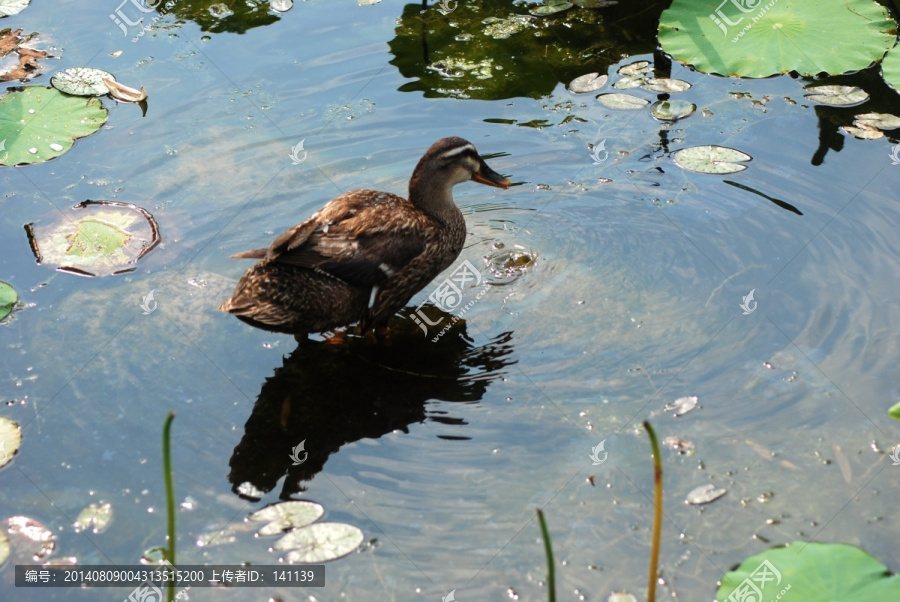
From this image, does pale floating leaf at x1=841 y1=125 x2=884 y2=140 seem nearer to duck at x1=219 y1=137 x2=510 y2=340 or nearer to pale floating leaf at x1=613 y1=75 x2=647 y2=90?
pale floating leaf at x1=613 y1=75 x2=647 y2=90

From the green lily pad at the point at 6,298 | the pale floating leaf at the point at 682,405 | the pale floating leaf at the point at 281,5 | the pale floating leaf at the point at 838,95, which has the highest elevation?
the pale floating leaf at the point at 281,5

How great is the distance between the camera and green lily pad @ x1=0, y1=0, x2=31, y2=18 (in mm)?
8500

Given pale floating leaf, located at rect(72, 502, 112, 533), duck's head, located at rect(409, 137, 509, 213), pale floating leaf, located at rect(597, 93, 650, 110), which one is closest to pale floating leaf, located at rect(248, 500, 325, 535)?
pale floating leaf, located at rect(72, 502, 112, 533)

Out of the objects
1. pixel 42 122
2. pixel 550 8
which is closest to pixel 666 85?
pixel 550 8

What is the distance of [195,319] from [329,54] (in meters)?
3.29

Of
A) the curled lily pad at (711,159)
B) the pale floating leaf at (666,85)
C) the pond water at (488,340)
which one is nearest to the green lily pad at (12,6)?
the pond water at (488,340)

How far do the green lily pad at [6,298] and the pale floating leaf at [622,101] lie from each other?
4.51 metres

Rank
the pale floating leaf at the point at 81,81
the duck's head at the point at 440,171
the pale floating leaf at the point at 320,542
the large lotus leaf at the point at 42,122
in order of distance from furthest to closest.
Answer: the pale floating leaf at the point at 81,81
the large lotus leaf at the point at 42,122
the duck's head at the point at 440,171
the pale floating leaf at the point at 320,542

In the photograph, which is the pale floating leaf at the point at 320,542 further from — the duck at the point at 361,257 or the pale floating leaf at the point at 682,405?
the pale floating leaf at the point at 682,405

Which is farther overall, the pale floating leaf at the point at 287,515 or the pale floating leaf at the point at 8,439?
the pale floating leaf at the point at 8,439

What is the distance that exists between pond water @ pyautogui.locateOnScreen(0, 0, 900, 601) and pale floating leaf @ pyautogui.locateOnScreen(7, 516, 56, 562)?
4 centimetres

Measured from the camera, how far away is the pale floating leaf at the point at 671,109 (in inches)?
274

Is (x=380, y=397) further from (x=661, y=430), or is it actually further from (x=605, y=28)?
(x=605, y=28)

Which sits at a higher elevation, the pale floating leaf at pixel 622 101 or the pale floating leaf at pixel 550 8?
the pale floating leaf at pixel 550 8
